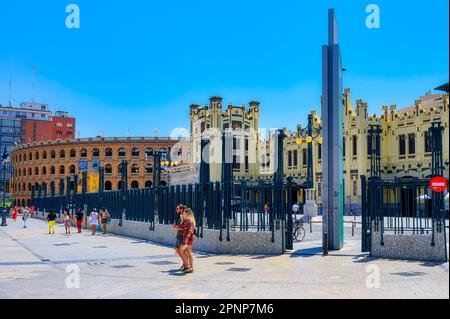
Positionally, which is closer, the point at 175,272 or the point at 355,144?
the point at 175,272

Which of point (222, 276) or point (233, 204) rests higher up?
point (233, 204)

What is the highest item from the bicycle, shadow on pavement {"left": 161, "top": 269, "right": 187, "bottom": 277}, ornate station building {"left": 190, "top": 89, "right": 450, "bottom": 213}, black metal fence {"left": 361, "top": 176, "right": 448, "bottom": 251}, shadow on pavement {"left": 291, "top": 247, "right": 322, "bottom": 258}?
ornate station building {"left": 190, "top": 89, "right": 450, "bottom": 213}

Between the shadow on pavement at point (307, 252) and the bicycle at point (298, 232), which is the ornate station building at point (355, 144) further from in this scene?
the shadow on pavement at point (307, 252)

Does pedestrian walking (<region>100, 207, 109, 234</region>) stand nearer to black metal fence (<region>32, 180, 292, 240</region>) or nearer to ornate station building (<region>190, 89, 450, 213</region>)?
black metal fence (<region>32, 180, 292, 240</region>)

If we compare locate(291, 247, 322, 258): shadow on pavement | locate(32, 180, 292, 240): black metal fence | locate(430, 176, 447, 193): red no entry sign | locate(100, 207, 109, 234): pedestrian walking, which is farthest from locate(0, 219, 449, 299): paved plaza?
locate(100, 207, 109, 234): pedestrian walking

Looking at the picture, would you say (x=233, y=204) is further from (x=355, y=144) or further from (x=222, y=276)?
(x=355, y=144)

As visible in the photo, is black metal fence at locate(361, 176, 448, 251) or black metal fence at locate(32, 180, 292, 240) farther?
black metal fence at locate(32, 180, 292, 240)

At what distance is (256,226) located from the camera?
18750mm

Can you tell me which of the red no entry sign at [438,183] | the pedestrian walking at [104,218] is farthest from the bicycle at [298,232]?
the pedestrian walking at [104,218]

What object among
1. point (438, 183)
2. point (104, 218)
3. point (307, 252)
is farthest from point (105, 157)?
point (438, 183)

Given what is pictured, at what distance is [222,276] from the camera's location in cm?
1347

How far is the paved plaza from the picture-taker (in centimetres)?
1109

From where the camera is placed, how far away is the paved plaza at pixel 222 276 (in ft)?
36.4
